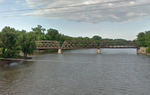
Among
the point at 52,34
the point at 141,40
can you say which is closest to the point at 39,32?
the point at 52,34

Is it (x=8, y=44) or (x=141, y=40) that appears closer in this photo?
(x=8, y=44)

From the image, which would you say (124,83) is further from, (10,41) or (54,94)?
(10,41)

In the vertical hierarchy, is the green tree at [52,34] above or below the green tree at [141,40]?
above

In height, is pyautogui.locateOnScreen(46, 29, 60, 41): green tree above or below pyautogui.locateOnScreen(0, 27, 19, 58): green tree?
above

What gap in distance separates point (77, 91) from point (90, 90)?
4.67ft

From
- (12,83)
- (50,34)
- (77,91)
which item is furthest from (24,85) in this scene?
(50,34)

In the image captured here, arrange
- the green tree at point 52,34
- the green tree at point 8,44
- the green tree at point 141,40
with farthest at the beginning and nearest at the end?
the green tree at point 52,34, the green tree at point 141,40, the green tree at point 8,44

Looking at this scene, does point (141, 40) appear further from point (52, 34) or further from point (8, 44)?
point (8, 44)

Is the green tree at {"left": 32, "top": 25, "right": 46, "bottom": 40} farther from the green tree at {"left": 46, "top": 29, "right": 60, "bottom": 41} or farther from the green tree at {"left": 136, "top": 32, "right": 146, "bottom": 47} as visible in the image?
the green tree at {"left": 136, "top": 32, "right": 146, "bottom": 47}

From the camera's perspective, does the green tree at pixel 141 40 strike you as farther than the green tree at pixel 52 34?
No

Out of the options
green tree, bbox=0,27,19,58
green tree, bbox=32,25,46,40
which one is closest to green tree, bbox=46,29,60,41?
green tree, bbox=32,25,46,40

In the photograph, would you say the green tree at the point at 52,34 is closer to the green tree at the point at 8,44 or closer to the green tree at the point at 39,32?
the green tree at the point at 39,32

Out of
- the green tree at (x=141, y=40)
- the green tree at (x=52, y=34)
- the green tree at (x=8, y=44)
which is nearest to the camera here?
the green tree at (x=8, y=44)

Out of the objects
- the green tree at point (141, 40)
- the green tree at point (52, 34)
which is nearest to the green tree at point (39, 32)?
the green tree at point (52, 34)
